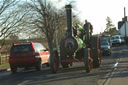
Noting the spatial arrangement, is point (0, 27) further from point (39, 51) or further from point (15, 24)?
point (39, 51)

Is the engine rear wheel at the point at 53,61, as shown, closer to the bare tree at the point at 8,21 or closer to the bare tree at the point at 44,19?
the bare tree at the point at 8,21

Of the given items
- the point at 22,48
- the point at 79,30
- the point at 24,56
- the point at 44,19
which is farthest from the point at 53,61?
the point at 44,19

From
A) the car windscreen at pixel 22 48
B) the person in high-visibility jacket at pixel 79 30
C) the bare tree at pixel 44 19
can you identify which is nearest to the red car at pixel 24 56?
the car windscreen at pixel 22 48

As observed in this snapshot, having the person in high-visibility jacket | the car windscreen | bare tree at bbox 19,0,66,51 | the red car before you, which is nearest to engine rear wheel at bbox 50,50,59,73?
the person in high-visibility jacket

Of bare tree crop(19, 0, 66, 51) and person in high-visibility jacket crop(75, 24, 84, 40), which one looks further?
bare tree crop(19, 0, 66, 51)

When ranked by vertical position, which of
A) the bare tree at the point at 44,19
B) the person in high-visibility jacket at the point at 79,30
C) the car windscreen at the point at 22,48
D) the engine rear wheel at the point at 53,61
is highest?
the bare tree at the point at 44,19

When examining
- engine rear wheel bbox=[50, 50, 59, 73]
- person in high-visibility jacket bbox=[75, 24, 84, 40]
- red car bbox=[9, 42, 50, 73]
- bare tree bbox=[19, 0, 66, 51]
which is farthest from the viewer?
bare tree bbox=[19, 0, 66, 51]

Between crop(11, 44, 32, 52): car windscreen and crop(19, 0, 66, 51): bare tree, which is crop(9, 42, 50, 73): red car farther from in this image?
crop(19, 0, 66, 51): bare tree

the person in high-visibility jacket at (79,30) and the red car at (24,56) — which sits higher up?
the person in high-visibility jacket at (79,30)

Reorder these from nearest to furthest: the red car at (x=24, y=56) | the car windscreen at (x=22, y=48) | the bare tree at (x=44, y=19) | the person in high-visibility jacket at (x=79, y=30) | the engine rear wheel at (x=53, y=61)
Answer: the engine rear wheel at (x=53, y=61), the person in high-visibility jacket at (x=79, y=30), the red car at (x=24, y=56), the car windscreen at (x=22, y=48), the bare tree at (x=44, y=19)

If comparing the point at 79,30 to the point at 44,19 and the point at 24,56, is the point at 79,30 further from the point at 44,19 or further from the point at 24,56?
the point at 44,19

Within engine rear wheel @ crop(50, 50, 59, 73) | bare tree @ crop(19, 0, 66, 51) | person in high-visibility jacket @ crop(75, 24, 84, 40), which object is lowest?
engine rear wheel @ crop(50, 50, 59, 73)

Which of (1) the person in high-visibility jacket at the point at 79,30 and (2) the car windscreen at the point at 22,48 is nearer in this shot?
(1) the person in high-visibility jacket at the point at 79,30

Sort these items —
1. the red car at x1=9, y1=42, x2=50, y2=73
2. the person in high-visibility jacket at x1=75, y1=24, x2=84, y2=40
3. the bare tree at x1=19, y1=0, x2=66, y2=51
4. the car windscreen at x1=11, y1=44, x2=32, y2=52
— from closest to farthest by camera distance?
the person in high-visibility jacket at x1=75, y1=24, x2=84, y2=40, the red car at x1=9, y1=42, x2=50, y2=73, the car windscreen at x1=11, y1=44, x2=32, y2=52, the bare tree at x1=19, y1=0, x2=66, y2=51
